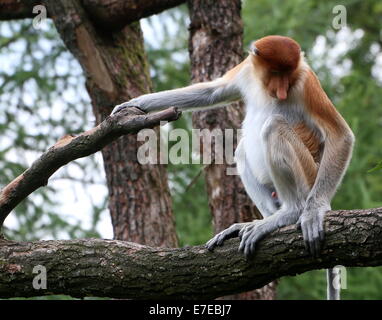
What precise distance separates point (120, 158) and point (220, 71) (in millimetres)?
1107

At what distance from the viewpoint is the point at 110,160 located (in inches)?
233

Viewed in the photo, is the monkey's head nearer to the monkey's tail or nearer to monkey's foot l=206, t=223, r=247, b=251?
monkey's foot l=206, t=223, r=247, b=251

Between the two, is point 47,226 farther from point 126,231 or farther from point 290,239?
point 290,239

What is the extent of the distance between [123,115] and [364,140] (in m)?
7.51

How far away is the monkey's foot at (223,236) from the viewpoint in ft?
12.5

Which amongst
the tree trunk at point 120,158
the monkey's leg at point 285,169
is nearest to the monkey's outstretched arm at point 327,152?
the monkey's leg at point 285,169

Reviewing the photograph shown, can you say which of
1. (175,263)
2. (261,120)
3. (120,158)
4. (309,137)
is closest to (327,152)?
(309,137)

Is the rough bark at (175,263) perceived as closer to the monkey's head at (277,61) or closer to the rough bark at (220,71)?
the monkey's head at (277,61)

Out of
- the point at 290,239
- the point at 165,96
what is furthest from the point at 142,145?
the point at 290,239

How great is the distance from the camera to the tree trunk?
5.79 m

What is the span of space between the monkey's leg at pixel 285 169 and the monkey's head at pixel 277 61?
20 centimetres

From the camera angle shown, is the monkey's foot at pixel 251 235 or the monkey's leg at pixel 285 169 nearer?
the monkey's foot at pixel 251 235

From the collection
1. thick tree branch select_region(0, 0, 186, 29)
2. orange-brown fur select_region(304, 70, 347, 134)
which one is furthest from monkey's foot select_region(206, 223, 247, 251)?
thick tree branch select_region(0, 0, 186, 29)

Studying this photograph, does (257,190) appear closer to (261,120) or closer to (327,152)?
(261,120)
